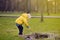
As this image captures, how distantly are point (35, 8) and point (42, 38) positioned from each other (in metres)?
18.3

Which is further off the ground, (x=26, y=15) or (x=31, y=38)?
(x=26, y=15)

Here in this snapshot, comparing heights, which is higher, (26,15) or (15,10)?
(26,15)

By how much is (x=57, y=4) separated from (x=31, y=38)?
1908cm

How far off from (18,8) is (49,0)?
394 cm

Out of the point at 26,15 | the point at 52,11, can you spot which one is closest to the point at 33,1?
the point at 52,11

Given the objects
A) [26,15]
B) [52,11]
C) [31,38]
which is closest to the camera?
[31,38]

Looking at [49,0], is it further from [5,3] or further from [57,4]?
[5,3]

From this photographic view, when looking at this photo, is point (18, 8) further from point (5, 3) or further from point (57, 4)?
point (57, 4)

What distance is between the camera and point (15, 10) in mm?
27906

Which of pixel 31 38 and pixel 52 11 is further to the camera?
pixel 52 11

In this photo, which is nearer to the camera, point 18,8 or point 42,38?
point 42,38

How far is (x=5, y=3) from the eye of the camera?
28.4m

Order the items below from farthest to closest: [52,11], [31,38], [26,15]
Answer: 1. [52,11]
2. [26,15]
3. [31,38]

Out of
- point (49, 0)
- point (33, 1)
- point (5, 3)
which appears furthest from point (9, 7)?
point (49, 0)
